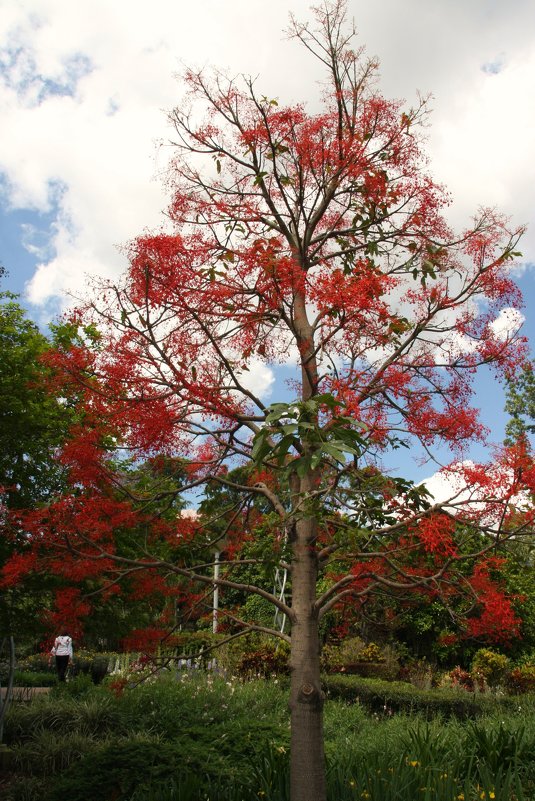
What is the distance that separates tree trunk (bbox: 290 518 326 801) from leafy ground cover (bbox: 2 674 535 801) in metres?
0.53

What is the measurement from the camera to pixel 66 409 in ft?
44.8

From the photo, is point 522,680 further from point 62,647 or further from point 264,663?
point 62,647

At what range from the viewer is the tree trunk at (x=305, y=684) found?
4.64m

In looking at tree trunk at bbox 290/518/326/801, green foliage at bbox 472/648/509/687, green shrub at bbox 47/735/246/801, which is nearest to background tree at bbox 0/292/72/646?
green shrub at bbox 47/735/246/801

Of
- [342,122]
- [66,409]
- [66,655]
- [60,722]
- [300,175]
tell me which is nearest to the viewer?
[300,175]

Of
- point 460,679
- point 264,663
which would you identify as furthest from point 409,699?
point 460,679

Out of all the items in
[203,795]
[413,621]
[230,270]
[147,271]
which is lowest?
[203,795]

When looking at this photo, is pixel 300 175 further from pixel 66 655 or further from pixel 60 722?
pixel 66 655

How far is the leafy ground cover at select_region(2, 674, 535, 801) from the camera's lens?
5.34 m

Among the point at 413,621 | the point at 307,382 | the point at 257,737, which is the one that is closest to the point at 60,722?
the point at 257,737

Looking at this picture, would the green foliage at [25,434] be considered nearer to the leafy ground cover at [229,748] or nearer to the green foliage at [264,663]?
the leafy ground cover at [229,748]

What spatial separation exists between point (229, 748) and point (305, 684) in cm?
330

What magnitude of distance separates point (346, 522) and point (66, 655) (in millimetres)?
13292

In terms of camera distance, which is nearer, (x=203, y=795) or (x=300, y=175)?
(x=203, y=795)
